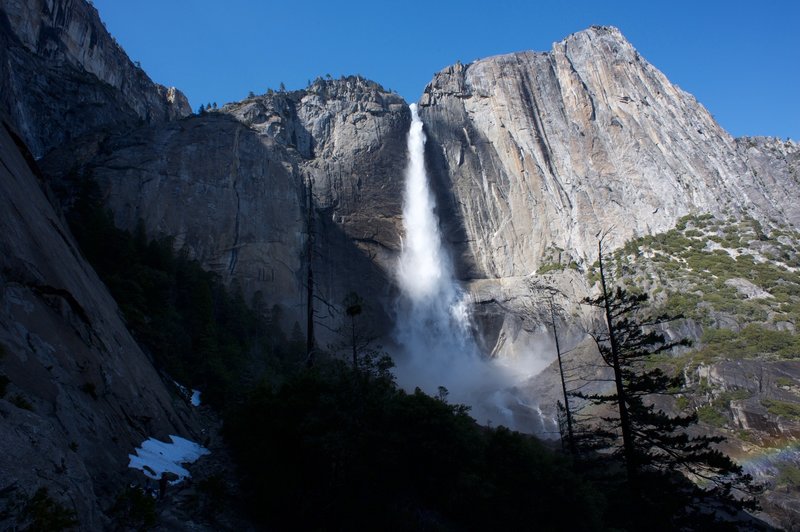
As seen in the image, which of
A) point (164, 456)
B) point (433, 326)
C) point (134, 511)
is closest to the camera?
point (134, 511)

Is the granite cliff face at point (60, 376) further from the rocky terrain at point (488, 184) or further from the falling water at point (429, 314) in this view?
the falling water at point (429, 314)

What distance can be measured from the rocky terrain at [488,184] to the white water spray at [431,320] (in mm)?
1766

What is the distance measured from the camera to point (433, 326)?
205 feet

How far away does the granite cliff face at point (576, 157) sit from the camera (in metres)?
66.8

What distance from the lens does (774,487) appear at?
3075 centimetres

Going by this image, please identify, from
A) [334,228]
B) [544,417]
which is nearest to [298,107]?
[334,228]

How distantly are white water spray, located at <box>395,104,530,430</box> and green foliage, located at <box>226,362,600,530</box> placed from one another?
38249 millimetres

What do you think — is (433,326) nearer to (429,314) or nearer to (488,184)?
(429,314)

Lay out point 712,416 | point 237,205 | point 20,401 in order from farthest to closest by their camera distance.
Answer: point 237,205, point 712,416, point 20,401

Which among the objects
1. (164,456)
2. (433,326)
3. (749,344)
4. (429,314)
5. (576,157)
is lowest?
(164,456)

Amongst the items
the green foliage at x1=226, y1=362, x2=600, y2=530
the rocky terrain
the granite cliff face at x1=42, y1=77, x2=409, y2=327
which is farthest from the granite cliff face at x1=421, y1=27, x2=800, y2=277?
the green foliage at x1=226, y1=362, x2=600, y2=530

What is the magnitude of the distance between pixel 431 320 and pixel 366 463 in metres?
50.1

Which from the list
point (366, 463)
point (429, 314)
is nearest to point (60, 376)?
point (366, 463)

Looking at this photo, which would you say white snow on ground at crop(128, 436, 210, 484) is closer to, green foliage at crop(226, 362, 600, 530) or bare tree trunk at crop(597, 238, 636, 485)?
green foliage at crop(226, 362, 600, 530)
